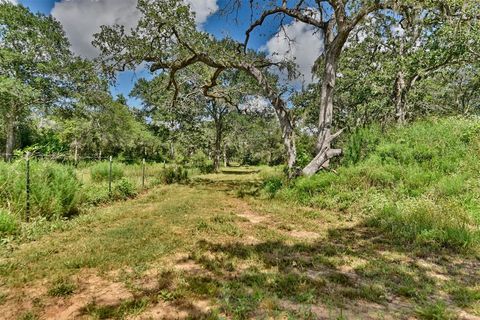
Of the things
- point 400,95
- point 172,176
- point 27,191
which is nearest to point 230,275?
point 27,191

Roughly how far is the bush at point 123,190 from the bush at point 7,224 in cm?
440

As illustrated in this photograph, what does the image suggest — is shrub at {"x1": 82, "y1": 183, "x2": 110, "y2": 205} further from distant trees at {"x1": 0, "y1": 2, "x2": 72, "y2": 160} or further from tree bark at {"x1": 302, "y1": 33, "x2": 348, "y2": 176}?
distant trees at {"x1": 0, "y1": 2, "x2": 72, "y2": 160}

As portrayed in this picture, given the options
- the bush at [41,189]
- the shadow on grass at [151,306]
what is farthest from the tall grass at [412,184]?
the bush at [41,189]

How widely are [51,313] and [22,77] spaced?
2404 cm

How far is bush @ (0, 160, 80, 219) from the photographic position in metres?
6.47

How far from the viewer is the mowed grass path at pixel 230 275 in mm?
3072

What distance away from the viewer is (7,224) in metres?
5.50

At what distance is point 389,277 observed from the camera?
154 inches

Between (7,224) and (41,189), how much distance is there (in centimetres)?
146

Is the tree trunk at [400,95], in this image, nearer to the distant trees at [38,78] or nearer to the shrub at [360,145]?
the shrub at [360,145]

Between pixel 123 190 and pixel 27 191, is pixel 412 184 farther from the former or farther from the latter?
pixel 27 191

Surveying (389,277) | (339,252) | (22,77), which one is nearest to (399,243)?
(339,252)

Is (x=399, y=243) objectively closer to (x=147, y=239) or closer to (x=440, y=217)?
(x=440, y=217)

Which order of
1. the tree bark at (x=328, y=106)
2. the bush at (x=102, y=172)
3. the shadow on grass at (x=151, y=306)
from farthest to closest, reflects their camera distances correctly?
the bush at (x=102, y=172)
the tree bark at (x=328, y=106)
the shadow on grass at (x=151, y=306)
